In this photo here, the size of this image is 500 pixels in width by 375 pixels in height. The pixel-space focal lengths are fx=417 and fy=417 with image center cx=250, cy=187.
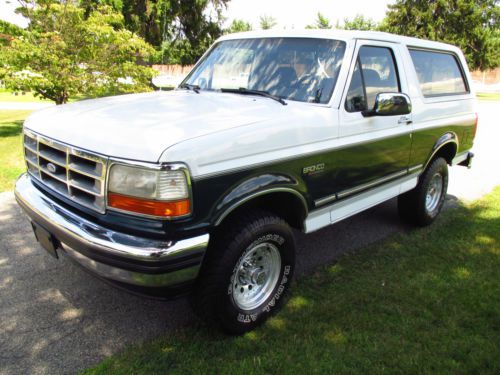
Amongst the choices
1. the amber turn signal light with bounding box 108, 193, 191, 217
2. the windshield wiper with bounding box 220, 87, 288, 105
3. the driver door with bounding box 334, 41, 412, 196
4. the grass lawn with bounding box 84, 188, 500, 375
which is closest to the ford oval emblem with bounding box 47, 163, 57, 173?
the amber turn signal light with bounding box 108, 193, 191, 217

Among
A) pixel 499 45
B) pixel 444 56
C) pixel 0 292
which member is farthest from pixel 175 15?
pixel 499 45

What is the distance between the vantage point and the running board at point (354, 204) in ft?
10.8

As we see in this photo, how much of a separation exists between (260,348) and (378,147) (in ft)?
6.54

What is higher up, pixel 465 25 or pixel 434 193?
pixel 465 25

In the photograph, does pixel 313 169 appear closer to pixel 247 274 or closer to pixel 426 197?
pixel 247 274

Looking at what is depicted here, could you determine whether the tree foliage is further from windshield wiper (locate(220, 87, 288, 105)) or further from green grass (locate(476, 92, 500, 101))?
green grass (locate(476, 92, 500, 101))

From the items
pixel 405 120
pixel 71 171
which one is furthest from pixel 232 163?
pixel 405 120

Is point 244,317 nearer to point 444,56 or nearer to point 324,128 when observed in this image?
point 324,128

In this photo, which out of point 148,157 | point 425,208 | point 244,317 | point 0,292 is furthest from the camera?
point 425,208

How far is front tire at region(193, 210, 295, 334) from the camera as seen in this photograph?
2.60 metres

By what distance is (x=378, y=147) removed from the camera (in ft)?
12.1

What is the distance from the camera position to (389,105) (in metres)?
3.34

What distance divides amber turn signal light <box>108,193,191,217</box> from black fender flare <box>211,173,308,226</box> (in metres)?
0.22

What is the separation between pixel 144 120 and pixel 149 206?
61 centimetres
